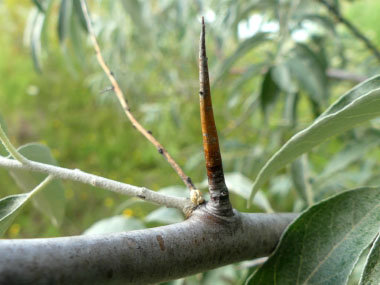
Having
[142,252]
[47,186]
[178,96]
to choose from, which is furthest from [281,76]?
[178,96]

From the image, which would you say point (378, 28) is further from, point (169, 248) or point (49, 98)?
point (169, 248)

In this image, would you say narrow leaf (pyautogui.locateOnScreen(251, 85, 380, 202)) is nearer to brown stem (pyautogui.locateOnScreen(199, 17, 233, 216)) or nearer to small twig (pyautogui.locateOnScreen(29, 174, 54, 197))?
brown stem (pyautogui.locateOnScreen(199, 17, 233, 216))

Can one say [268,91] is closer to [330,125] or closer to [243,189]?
[243,189]

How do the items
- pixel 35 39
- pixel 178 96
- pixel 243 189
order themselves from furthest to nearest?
pixel 178 96 < pixel 35 39 < pixel 243 189

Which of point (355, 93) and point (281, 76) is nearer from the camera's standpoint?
point (355, 93)

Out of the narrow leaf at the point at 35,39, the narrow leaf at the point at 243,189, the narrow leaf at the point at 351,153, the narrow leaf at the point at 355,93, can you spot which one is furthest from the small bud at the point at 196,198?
the narrow leaf at the point at 35,39

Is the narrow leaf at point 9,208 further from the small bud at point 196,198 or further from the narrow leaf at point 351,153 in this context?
the narrow leaf at point 351,153
